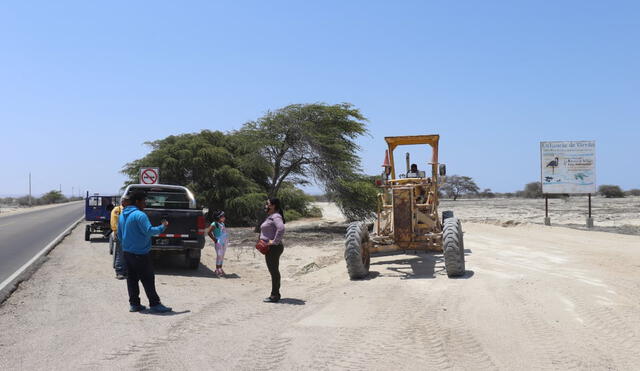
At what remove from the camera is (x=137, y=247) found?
8258 millimetres

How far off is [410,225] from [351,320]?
14.2 ft

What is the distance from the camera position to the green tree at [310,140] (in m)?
25.9

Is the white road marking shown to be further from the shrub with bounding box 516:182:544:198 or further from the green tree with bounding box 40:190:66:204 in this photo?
the green tree with bounding box 40:190:66:204

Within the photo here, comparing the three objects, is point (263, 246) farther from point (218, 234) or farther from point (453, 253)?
point (218, 234)

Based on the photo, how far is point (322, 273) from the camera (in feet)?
44.6

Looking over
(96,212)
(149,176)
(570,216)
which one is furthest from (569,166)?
(96,212)

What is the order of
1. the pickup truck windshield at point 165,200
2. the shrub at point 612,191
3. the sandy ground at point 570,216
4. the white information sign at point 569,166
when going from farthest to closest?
the shrub at point 612,191 → the white information sign at point 569,166 → the sandy ground at point 570,216 → the pickup truck windshield at point 165,200

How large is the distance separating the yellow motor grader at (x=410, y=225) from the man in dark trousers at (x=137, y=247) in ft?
13.8

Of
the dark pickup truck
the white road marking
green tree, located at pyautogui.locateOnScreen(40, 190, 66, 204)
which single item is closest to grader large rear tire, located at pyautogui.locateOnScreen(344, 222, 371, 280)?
the dark pickup truck

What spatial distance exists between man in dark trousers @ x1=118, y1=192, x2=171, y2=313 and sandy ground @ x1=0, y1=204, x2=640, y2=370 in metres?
0.29

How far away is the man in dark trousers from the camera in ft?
27.0

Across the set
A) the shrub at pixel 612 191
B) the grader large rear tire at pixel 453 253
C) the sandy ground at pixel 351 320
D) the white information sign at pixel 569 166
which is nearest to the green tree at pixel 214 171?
the white information sign at pixel 569 166

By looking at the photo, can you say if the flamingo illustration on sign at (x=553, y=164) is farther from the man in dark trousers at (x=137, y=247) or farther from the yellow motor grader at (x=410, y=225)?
the man in dark trousers at (x=137, y=247)

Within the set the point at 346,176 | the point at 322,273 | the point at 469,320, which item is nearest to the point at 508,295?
the point at 469,320
